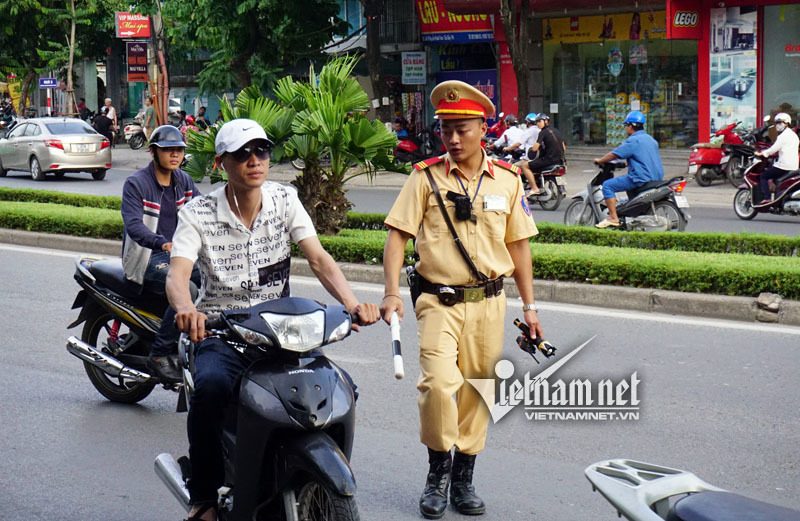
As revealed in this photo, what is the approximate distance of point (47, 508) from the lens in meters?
5.00

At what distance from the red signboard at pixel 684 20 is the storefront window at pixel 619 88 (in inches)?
94.6

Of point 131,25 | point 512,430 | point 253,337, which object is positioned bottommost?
point 512,430

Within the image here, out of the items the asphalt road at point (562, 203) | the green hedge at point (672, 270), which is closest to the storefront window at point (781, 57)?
the asphalt road at point (562, 203)

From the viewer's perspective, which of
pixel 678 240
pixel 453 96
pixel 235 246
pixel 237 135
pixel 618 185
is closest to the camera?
pixel 237 135

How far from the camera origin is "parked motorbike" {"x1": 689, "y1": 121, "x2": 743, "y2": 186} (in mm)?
20156

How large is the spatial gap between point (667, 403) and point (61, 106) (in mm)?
48336

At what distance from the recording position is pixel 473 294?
4727mm

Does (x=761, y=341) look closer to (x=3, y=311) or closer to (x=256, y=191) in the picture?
(x=256, y=191)

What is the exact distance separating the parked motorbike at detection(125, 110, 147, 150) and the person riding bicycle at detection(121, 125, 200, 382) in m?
30.2

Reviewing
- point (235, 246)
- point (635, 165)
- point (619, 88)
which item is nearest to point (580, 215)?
point (635, 165)

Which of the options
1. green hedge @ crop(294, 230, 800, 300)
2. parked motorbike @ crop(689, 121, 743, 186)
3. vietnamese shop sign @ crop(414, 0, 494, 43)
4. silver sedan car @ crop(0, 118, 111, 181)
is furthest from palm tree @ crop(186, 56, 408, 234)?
vietnamese shop sign @ crop(414, 0, 494, 43)

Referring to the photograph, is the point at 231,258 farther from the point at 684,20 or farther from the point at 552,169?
the point at 684,20

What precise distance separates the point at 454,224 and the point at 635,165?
30.3ft

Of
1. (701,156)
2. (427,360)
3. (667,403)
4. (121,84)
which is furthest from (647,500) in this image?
(121,84)
